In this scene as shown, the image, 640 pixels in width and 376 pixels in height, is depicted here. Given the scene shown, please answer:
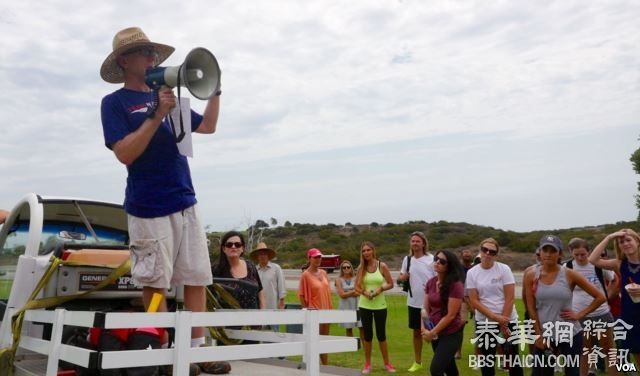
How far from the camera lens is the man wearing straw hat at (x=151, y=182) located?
3771mm

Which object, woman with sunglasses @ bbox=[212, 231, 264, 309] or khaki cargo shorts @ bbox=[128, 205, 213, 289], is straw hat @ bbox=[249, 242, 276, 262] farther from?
khaki cargo shorts @ bbox=[128, 205, 213, 289]

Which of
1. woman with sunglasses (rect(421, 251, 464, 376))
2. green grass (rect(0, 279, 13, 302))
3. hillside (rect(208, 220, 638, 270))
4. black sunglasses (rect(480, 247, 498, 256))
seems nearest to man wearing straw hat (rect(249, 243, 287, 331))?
woman with sunglasses (rect(421, 251, 464, 376))

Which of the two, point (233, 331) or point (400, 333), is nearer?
point (233, 331)

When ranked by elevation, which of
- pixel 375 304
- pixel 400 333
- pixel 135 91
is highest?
pixel 135 91

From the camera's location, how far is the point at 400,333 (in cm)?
1496

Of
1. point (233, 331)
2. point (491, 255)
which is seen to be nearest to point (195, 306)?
point (233, 331)

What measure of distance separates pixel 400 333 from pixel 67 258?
11.4 meters

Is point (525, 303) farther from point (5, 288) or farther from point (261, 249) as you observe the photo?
point (5, 288)

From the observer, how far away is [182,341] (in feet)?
10.2

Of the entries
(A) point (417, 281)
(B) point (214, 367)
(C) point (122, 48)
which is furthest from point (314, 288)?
(C) point (122, 48)

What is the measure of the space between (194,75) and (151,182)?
0.68 m

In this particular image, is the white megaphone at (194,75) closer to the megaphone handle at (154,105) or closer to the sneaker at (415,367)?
the megaphone handle at (154,105)

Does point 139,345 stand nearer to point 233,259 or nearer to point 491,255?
point 233,259

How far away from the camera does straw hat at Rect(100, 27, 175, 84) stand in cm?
406
